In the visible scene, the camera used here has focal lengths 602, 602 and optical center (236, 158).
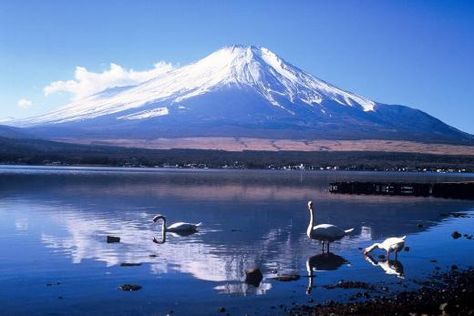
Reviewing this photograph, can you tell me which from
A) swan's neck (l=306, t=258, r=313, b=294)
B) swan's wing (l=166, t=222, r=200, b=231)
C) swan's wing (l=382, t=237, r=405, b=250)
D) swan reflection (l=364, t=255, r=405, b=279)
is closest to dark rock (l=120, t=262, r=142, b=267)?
swan's neck (l=306, t=258, r=313, b=294)

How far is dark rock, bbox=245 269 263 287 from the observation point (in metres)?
16.5

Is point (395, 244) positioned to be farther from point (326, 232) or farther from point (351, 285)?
point (351, 285)

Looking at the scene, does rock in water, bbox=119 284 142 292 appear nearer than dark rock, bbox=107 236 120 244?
Yes

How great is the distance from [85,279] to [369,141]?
18134 cm

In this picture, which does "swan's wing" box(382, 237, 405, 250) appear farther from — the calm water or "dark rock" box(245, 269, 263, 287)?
"dark rock" box(245, 269, 263, 287)

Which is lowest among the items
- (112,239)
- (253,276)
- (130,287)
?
(130,287)

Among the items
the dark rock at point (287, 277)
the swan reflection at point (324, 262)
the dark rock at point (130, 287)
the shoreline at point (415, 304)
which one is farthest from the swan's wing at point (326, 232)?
the dark rock at point (130, 287)

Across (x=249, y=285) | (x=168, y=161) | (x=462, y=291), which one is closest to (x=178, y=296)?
(x=249, y=285)

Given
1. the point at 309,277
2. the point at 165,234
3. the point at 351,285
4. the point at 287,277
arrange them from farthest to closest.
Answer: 1. the point at 165,234
2. the point at 309,277
3. the point at 287,277
4. the point at 351,285

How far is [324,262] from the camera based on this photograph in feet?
65.0

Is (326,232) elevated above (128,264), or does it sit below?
above

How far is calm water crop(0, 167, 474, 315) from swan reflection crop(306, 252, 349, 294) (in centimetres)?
6

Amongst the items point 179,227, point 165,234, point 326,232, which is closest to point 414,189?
point 179,227

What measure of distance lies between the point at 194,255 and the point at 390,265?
6.58 metres
